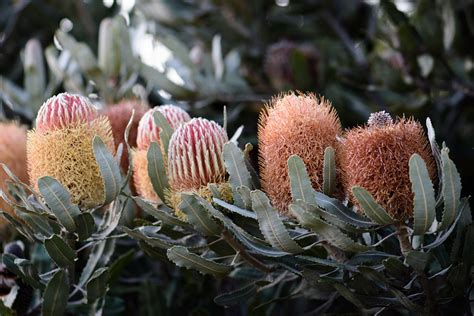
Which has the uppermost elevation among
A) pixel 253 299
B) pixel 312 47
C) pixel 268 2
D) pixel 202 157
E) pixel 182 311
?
pixel 268 2

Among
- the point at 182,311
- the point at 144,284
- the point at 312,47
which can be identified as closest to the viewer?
the point at 144,284

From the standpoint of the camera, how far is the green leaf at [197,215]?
1.08 m

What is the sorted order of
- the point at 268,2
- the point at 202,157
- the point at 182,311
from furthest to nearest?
the point at 268,2 < the point at 182,311 < the point at 202,157

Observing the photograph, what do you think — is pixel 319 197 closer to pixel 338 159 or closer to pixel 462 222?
pixel 338 159

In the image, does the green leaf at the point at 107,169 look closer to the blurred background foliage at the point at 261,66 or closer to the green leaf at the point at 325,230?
the green leaf at the point at 325,230

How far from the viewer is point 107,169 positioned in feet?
3.65

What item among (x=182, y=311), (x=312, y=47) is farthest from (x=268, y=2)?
(x=182, y=311)

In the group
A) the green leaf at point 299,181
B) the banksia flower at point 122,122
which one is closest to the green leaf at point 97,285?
the banksia flower at point 122,122

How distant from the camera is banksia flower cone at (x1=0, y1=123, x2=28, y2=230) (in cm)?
132

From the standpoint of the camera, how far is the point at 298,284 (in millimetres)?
1385

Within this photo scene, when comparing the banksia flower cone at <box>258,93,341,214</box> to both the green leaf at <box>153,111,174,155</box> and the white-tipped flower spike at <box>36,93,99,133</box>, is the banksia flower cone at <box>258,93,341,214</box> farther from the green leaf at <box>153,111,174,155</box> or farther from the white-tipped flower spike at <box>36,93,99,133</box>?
the white-tipped flower spike at <box>36,93,99,133</box>

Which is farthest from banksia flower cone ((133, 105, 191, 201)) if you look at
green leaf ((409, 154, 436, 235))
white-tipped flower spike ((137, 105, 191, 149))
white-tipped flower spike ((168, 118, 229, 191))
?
green leaf ((409, 154, 436, 235))

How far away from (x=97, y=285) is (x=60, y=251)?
0.10 m

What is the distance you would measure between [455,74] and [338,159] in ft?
3.11
